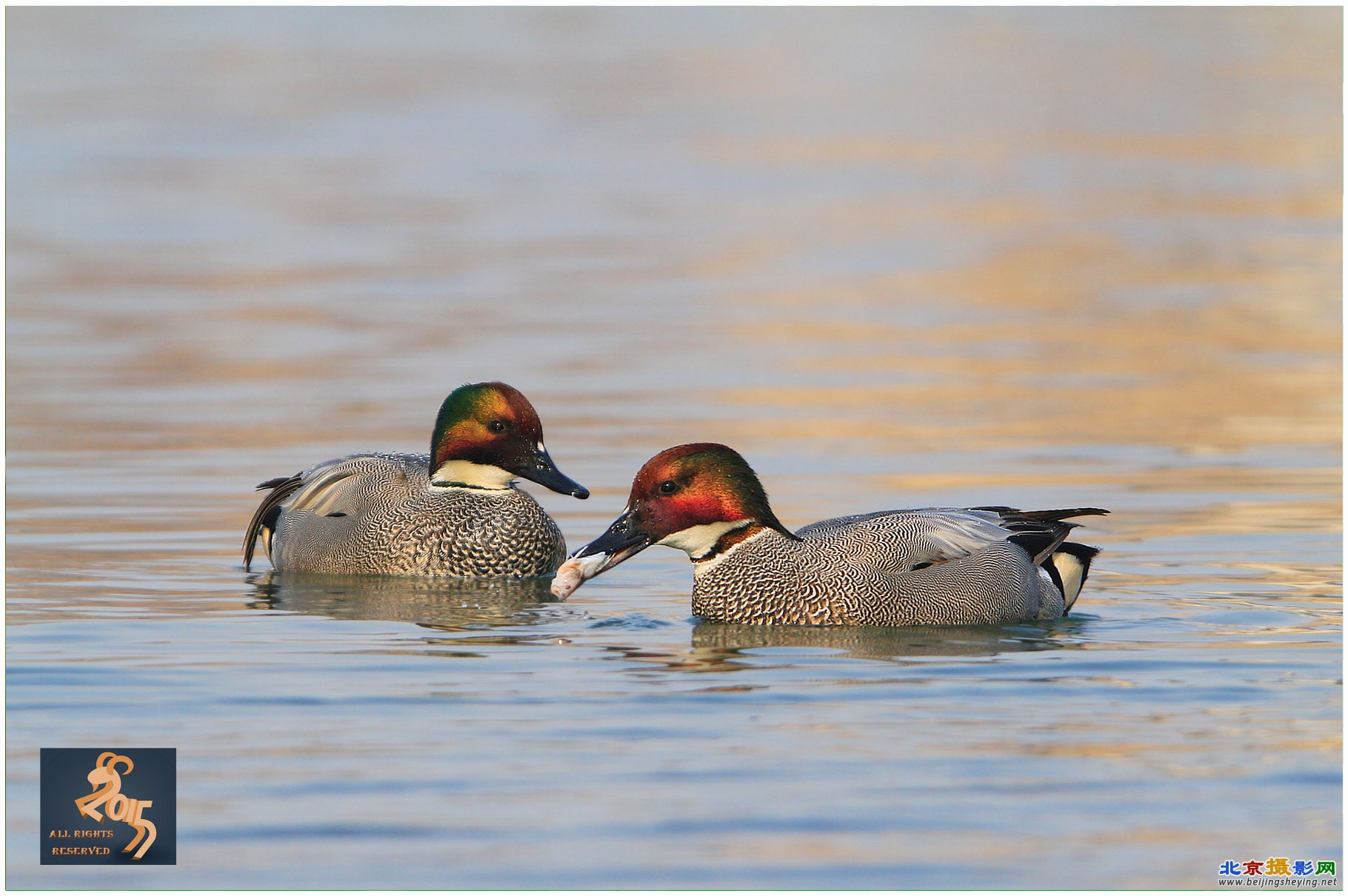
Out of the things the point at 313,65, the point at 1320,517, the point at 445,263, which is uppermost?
the point at 313,65

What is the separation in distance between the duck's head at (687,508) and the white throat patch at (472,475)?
2083mm

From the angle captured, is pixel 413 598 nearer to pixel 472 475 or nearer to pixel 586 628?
pixel 472 475

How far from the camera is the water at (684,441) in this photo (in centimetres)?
797

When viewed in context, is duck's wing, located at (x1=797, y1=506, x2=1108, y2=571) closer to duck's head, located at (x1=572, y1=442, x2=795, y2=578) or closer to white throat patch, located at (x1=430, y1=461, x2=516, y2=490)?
duck's head, located at (x1=572, y1=442, x2=795, y2=578)

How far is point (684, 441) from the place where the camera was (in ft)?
52.8

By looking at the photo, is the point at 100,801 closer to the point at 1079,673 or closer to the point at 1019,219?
the point at 1079,673

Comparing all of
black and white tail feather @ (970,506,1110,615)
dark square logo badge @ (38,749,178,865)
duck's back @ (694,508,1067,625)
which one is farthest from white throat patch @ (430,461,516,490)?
dark square logo badge @ (38,749,178,865)

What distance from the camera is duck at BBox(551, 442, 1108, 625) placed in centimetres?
1105

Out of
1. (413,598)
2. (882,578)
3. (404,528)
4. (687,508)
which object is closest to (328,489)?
(404,528)

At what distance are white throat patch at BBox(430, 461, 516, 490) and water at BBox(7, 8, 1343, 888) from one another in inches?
29.8

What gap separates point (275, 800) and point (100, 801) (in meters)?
0.62

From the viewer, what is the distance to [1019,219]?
29.0 metres

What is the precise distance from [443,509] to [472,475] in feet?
1.17

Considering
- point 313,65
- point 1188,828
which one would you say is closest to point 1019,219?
point 1188,828
